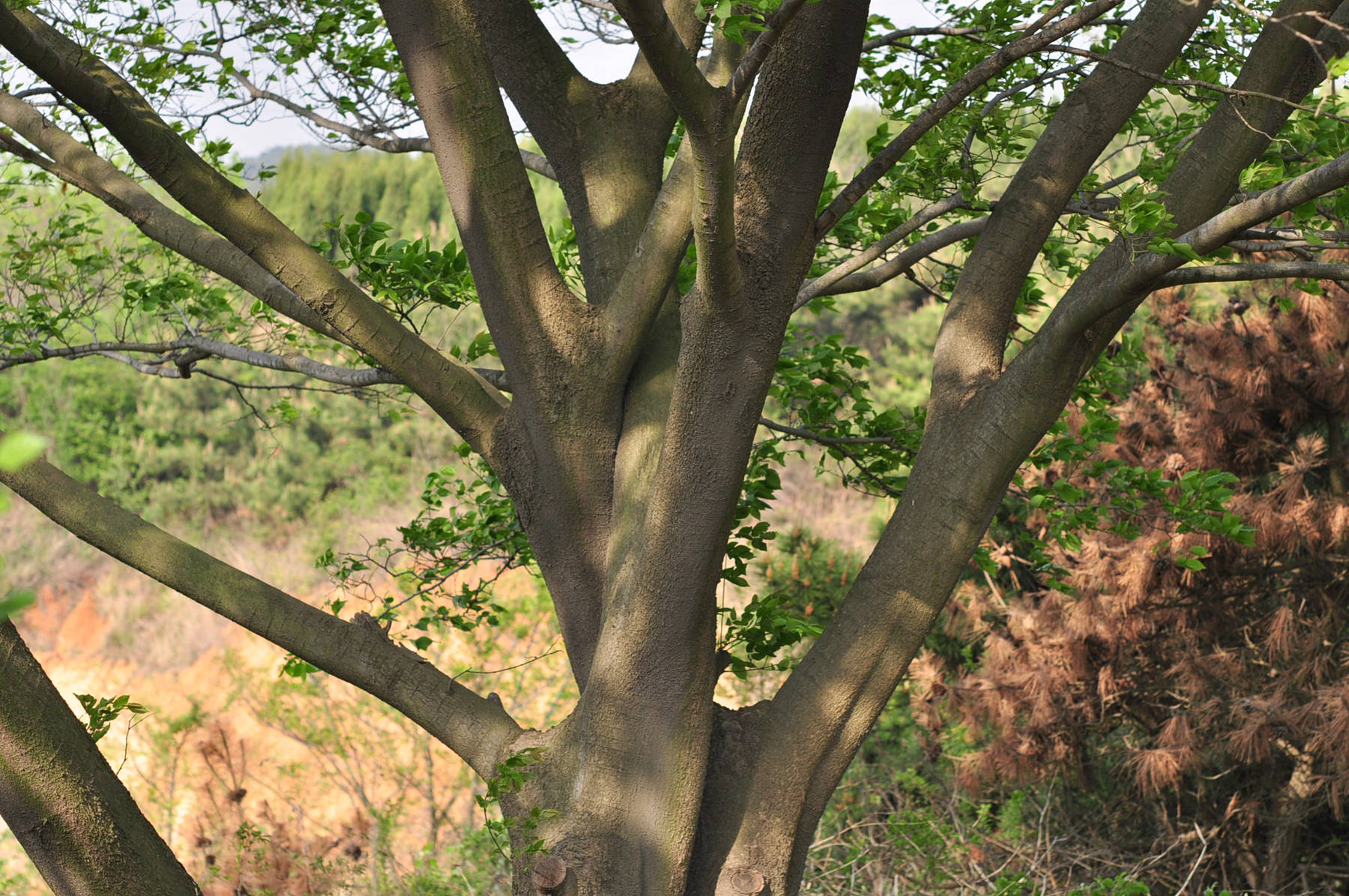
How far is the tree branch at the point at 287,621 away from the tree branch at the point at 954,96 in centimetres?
138

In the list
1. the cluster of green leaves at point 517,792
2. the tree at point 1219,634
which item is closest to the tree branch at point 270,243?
the cluster of green leaves at point 517,792

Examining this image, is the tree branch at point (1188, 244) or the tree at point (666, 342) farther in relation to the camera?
the tree at point (666, 342)

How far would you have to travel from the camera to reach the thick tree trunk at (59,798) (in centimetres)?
195

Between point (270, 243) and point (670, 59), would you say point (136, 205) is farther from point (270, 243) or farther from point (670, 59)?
point (670, 59)

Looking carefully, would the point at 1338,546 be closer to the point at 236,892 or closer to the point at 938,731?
the point at 938,731

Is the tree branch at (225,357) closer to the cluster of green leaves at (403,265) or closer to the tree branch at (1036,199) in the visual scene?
the cluster of green leaves at (403,265)

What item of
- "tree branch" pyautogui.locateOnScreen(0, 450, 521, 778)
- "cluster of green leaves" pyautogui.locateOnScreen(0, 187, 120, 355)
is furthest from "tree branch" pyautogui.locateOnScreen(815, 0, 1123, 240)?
"cluster of green leaves" pyautogui.locateOnScreen(0, 187, 120, 355)

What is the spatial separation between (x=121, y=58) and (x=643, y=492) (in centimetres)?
293

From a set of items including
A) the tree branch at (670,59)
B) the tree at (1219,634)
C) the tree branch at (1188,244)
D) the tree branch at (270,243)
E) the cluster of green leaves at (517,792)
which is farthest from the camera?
the tree at (1219,634)

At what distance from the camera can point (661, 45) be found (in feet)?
5.06

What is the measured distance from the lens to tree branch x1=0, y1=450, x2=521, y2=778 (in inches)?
94.4

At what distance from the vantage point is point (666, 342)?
2746 millimetres

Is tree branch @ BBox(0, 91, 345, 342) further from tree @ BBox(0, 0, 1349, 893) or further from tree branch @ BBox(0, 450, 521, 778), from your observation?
tree branch @ BBox(0, 450, 521, 778)

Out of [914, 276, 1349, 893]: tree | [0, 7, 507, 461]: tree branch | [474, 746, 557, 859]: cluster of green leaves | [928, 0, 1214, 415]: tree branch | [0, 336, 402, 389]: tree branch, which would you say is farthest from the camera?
[914, 276, 1349, 893]: tree
